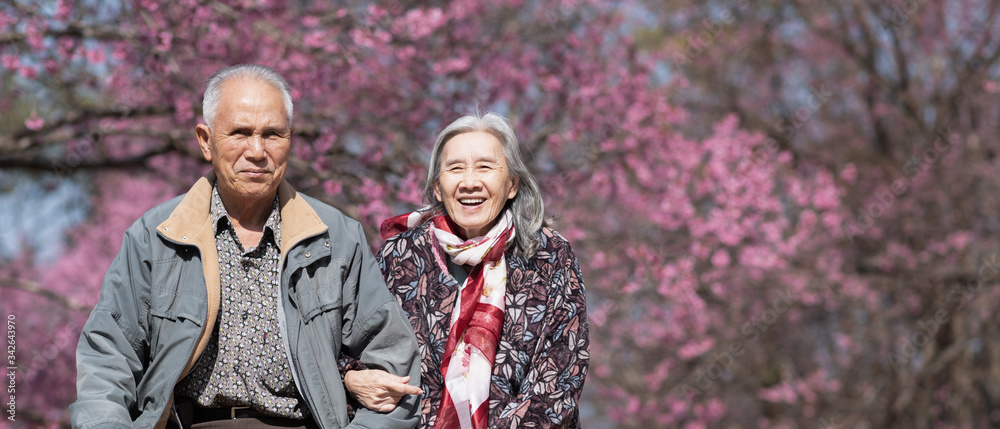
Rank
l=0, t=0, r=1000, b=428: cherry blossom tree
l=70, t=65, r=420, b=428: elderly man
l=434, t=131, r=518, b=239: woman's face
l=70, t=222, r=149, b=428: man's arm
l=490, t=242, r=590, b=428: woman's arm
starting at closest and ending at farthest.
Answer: l=70, t=222, r=149, b=428: man's arm
l=70, t=65, r=420, b=428: elderly man
l=490, t=242, r=590, b=428: woman's arm
l=434, t=131, r=518, b=239: woman's face
l=0, t=0, r=1000, b=428: cherry blossom tree

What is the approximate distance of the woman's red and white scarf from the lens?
2.46m

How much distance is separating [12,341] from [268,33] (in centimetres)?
199

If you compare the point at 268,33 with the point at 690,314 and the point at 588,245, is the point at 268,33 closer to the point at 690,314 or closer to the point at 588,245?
the point at 588,245

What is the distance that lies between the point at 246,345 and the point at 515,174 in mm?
912

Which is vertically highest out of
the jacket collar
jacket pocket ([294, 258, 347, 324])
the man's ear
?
the man's ear

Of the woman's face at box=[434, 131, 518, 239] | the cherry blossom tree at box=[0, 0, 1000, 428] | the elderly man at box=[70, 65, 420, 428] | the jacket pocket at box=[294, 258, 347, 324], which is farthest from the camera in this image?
the cherry blossom tree at box=[0, 0, 1000, 428]

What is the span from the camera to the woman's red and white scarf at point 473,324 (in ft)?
8.05

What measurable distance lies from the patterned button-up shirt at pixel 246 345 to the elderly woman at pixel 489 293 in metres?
0.46

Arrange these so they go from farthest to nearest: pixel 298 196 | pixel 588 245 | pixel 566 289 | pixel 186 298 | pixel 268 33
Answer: pixel 588 245 < pixel 268 33 < pixel 566 289 < pixel 298 196 < pixel 186 298

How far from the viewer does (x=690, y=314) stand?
25.2 feet

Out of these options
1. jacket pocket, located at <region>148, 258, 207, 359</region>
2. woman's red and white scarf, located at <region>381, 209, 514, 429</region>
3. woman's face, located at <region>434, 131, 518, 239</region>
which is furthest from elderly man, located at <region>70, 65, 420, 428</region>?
woman's face, located at <region>434, 131, 518, 239</region>

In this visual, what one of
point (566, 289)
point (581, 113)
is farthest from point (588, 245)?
point (566, 289)

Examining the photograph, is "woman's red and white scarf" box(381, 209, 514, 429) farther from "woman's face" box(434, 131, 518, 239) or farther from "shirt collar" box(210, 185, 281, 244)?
"shirt collar" box(210, 185, 281, 244)

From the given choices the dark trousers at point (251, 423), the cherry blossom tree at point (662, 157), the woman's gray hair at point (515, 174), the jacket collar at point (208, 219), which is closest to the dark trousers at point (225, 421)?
the dark trousers at point (251, 423)
